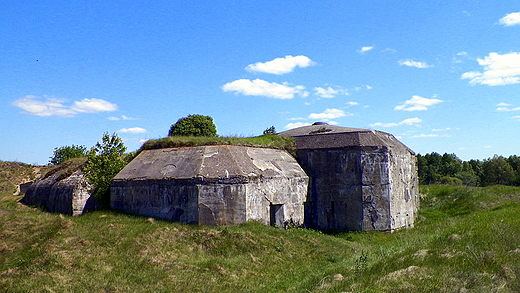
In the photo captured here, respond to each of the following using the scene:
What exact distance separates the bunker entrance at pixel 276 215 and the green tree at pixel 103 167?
305 inches

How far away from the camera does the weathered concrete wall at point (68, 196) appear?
1802 centimetres

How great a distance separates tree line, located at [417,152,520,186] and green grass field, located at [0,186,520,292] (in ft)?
157

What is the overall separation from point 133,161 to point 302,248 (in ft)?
31.2

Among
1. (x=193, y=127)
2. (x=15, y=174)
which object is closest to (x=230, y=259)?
(x=193, y=127)

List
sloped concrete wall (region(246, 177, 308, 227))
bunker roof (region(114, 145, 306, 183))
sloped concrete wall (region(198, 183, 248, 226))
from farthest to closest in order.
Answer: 1. sloped concrete wall (region(246, 177, 308, 227))
2. bunker roof (region(114, 145, 306, 183))
3. sloped concrete wall (region(198, 183, 248, 226))

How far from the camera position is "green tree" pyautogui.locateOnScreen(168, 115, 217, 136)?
2389 centimetres

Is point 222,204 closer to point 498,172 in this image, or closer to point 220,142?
point 220,142

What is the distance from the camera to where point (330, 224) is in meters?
18.9

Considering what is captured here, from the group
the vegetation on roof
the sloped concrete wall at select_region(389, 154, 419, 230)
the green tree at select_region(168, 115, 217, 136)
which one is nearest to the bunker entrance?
the vegetation on roof

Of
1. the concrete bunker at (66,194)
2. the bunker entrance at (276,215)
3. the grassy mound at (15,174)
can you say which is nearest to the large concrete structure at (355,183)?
the bunker entrance at (276,215)

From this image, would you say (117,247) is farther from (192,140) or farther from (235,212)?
(192,140)

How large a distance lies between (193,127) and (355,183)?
10.9m

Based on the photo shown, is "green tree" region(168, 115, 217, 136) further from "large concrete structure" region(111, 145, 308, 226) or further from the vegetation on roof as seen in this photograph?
"large concrete structure" region(111, 145, 308, 226)

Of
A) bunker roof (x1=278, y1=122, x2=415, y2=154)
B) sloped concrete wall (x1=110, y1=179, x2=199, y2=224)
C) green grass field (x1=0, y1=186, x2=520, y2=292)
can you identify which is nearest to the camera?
green grass field (x1=0, y1=186, x2=520, y2=292)
